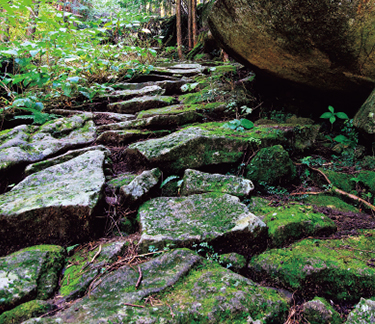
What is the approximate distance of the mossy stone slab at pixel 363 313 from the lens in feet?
4.34

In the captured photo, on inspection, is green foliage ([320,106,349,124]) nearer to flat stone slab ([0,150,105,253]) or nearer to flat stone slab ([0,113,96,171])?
flat stone slab ([0,150,105,253])

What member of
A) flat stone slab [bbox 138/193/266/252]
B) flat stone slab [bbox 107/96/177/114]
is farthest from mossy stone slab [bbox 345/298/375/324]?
flat stone slab [bbox 107/96/177/114]

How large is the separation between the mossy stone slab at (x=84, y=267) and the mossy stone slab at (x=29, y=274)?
85 mm

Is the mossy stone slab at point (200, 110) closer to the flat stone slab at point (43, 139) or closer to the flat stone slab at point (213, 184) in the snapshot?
the flat stone slab at point (43, 139)

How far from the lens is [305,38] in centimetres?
317

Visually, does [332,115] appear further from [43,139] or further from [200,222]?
[43,139]

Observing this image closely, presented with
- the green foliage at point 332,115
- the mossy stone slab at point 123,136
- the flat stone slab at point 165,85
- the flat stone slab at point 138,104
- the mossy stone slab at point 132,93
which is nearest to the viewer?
the green foliage at point 332,115

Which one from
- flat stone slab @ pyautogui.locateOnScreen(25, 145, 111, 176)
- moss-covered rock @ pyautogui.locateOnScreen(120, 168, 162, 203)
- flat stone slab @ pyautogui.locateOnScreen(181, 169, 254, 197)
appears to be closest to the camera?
moss-covered rock @ pyautogui.locateOnScreen(120, 168, 162, 203)

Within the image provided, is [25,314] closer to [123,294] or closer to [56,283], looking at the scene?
[56,283]

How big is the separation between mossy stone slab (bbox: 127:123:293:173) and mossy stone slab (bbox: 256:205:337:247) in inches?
41.7

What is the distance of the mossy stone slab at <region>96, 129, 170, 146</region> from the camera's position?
388 centimetres

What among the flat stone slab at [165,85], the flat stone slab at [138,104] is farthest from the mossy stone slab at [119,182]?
the flat stone slab at [165,85]

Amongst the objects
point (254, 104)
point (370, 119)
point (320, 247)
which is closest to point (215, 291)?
point (320, 247)

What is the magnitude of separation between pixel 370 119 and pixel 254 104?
2.04 m
